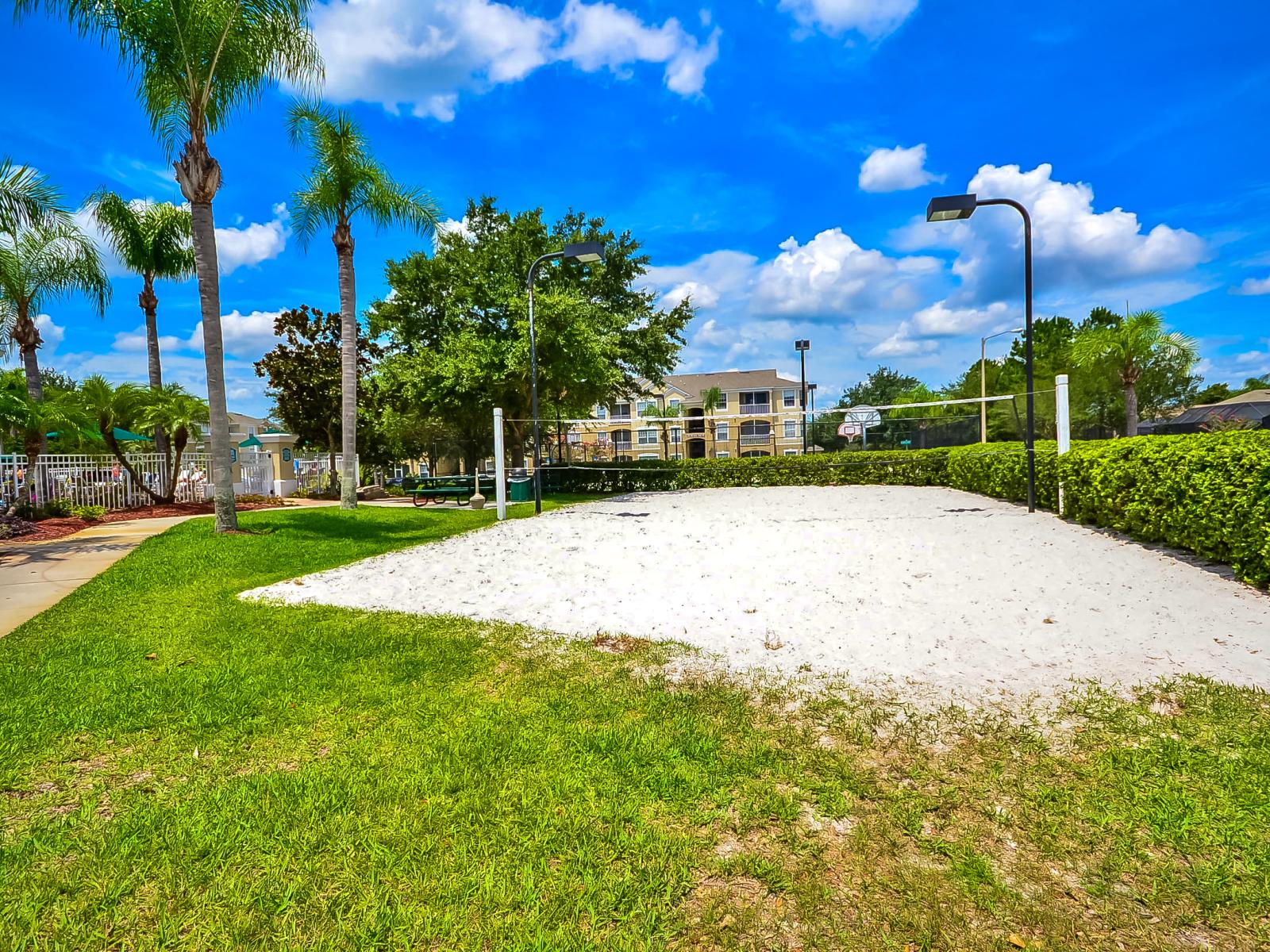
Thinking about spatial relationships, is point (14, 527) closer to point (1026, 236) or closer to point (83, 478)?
point (83, 478)

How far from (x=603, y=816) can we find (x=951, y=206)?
39.4 ft

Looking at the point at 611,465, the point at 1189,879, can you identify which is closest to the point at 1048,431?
the point at 611,465

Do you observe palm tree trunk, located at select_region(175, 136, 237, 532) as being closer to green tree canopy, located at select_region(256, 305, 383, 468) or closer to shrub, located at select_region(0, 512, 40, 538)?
shrub, located at select_region(0, 512, 40, 538)

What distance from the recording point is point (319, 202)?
1510 centimetres

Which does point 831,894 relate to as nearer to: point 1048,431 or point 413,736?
point 413,736

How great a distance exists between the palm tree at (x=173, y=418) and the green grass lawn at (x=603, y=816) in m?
14.9

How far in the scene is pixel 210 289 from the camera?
10.5m

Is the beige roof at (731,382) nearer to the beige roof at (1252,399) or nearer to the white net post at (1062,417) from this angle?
the beige roof at (1252,399)

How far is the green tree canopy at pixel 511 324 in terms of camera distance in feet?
59.3

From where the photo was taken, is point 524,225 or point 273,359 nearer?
point 524,225

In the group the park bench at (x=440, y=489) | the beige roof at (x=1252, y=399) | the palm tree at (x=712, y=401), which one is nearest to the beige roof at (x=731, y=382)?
the palm tree at (x=712, y=401)

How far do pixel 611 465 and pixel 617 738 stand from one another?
1963 cm

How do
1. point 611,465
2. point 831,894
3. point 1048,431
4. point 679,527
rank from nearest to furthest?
point 831,894
point 679,527
point 611,465
point 1048,431

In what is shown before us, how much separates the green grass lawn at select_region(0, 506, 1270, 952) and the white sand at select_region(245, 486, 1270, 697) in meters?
0.68
